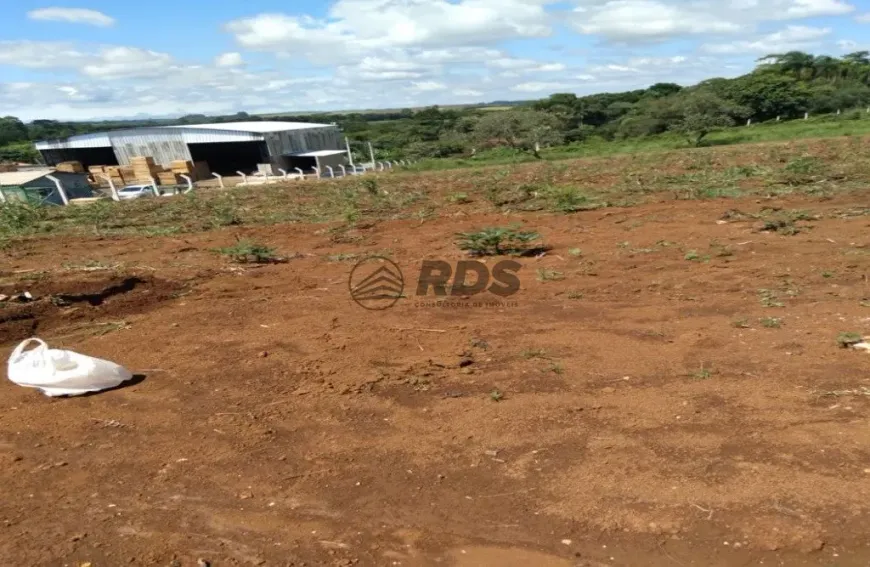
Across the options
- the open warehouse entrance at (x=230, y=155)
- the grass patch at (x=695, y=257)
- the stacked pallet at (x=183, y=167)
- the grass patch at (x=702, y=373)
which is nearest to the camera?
the grass patch at (x=702, y=373)

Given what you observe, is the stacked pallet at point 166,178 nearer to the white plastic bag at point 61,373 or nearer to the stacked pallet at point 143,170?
the stacked pallet at point 143,170

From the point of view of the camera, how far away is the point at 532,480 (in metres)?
2.75

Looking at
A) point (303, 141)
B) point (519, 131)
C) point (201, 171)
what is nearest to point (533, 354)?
point (519, 131)

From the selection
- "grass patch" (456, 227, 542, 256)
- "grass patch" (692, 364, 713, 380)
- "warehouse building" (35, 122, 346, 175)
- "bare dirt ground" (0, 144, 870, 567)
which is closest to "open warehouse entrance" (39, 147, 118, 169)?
"warehouse building" (35, 122, 346, 175)

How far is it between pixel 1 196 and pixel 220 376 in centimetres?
1395

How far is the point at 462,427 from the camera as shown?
10.7 feet

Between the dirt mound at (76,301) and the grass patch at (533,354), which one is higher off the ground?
the dirt mound at (76,301)

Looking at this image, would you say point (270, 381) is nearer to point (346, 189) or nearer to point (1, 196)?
point (346, 189)

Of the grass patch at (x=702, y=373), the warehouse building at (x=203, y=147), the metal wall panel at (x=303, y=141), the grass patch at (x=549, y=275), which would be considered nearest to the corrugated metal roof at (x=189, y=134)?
the warehouse building at (x=203, y=147)

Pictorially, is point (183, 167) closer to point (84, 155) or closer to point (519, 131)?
point (84, 155)

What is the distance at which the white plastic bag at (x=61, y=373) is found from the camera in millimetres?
3639

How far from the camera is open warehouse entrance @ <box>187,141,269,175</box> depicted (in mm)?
33312

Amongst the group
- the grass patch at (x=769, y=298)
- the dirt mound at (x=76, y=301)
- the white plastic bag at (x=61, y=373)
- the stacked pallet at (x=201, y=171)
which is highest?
the white plastic bag at (x=61, y=373)

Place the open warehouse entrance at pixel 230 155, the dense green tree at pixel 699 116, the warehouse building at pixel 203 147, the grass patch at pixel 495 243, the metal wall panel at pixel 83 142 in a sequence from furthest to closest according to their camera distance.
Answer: the metal wall panel at pixel 83 142, the open warehouse entrance at pixel 230 155, the warehouse building at pixel 203 147, the dense green tree at pixel 699 116, the grass patch at pixel 495 243
